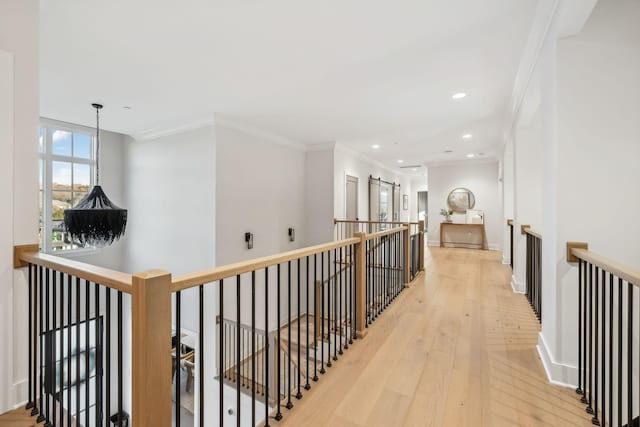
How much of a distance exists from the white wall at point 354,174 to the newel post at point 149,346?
512 cm

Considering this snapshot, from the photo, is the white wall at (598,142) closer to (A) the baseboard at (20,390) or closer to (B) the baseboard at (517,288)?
(B) the baseboard at (517,288)

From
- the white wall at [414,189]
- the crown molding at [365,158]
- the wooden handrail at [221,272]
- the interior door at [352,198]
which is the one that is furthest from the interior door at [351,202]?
the white wall at [414,189]

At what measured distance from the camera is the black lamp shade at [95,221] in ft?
10.4

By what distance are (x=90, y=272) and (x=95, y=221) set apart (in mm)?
2476

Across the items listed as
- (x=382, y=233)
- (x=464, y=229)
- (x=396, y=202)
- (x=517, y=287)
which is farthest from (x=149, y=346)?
(x=396, y=202)

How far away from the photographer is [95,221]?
10.5 ft

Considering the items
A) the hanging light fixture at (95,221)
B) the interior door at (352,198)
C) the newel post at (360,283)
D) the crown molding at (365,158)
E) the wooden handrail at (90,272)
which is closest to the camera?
the wooden handrail at (90,272)

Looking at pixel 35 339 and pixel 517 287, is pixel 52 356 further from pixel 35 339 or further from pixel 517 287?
pixel 517 287

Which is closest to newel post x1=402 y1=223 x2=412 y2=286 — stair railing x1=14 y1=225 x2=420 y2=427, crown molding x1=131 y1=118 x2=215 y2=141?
stair railing x1=14 y1=225 x2=420 y2=427

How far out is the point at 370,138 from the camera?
5754 millimetres

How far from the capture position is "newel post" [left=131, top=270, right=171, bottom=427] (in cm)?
97

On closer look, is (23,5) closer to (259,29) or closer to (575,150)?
(259,29)

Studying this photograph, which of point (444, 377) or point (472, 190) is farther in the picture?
point (472, 190)

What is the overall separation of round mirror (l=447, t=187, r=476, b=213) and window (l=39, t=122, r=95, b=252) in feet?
28.1
